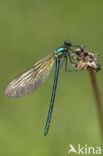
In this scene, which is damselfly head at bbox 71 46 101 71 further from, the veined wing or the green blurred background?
the green blurred background

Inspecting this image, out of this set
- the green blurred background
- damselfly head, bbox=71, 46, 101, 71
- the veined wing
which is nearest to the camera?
damselfly head, bbox=71, 46, 101, 71

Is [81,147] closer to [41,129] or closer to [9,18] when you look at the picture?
[41,129]

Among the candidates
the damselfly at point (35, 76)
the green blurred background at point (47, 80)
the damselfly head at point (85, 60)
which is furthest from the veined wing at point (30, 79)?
the damselfly head at point (85, 60)

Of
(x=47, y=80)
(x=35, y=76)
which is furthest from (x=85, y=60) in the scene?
(x=47, y=80)

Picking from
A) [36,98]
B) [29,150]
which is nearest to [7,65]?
[36,98]

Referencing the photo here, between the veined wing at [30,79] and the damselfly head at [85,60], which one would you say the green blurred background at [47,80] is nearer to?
the veined wing at [30,79]

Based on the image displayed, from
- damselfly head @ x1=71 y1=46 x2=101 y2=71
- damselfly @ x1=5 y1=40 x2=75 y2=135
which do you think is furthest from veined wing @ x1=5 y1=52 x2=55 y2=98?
damselfly head @ x1=71 y1=46 x2=101 y2=71
